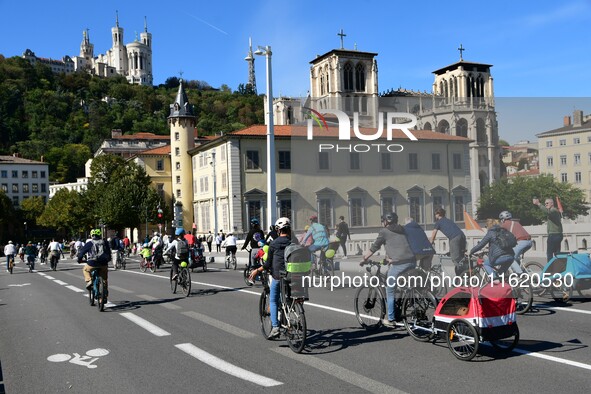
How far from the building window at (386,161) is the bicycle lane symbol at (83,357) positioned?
30.5ft

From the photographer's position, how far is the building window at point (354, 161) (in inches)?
605

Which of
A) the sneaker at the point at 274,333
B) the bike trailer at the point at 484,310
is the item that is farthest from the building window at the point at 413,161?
the bike trailer at the point at 484,310

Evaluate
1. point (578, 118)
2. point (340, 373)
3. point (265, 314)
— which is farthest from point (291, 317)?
point (578, 118)

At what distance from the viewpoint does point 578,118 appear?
44.7ft

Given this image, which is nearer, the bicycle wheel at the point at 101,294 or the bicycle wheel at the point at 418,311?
the bicycle wheel at the point at 418,311

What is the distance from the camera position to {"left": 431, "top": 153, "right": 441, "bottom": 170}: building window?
16.0 metres

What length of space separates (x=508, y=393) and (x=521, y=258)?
23.4 ft

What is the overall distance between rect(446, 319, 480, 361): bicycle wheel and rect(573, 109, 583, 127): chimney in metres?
8.28

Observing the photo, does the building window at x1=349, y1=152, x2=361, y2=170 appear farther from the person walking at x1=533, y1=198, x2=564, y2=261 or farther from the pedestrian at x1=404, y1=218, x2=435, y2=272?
the pedestrian at x1=404, y1=218, x2=435, y2=272

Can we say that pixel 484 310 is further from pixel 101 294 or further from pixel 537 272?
pixel 101 294

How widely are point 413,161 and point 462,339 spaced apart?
29.7 ft

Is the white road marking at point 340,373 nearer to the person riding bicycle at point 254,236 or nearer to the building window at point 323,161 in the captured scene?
the person riding bicycle at point 254,236

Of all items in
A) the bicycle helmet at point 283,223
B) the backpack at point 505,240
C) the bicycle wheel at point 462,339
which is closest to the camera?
the bicycle wheel at point 462,339

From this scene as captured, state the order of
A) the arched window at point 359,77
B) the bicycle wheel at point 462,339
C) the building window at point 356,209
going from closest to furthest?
the bicycle wheel at point 462,339 < the building window at point 356,209 < the arched window at point 359,77
